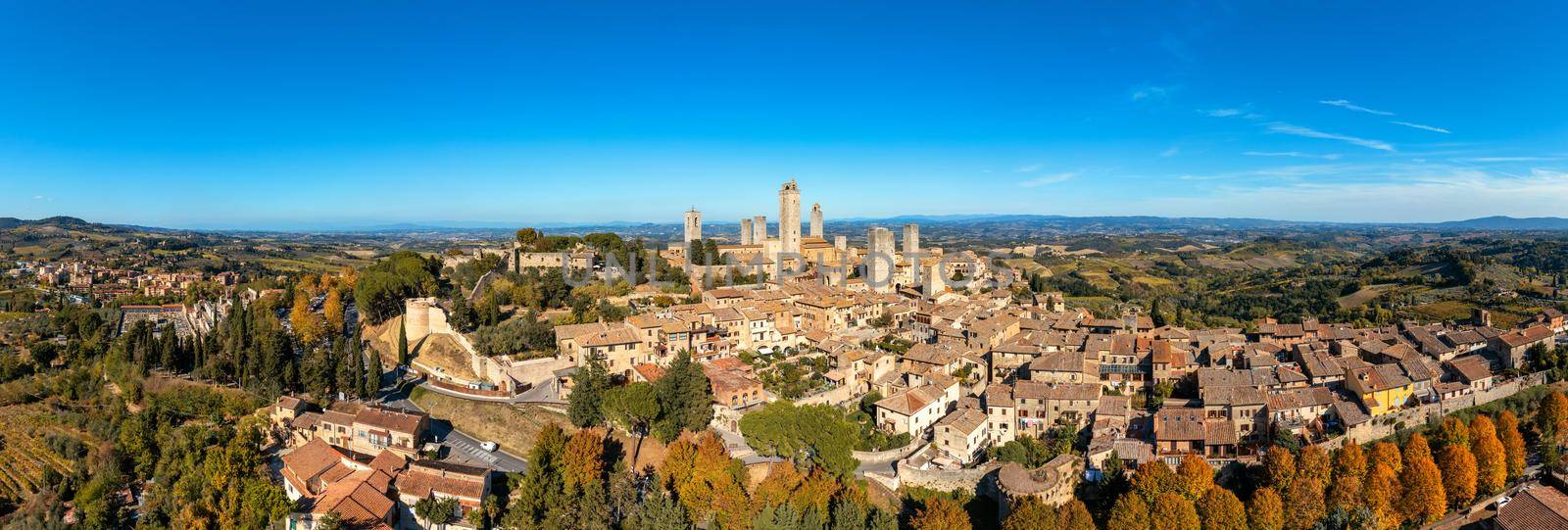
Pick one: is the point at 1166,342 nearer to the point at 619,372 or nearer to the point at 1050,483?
the point at 1050,483

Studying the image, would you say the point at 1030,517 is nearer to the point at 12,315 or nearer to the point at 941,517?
the point at 941,517

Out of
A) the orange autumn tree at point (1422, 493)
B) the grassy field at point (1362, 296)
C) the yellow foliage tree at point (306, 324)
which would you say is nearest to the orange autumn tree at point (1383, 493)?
the orange autumn tree at point (1422, 493)

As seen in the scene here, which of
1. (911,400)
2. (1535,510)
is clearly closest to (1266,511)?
(1535,510)

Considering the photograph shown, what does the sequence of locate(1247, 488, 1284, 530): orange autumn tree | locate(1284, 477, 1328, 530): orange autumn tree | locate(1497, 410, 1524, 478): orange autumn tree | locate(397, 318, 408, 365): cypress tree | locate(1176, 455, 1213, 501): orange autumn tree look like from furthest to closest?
locate(397, 318, 408, 365): cypress tree → locate(1497, 410, 1524, 478): orange autumn tree → locate(1176, 455, 1213, 501): orange autumn tree → locate(1284, 477, 1328, 530): orange autumn tree → locate(1247, 488, 1284, 530): orange autumn tree

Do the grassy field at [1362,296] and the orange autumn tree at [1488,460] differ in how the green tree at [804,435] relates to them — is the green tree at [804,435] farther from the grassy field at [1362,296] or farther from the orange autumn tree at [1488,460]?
the grassy field at [1362,296]

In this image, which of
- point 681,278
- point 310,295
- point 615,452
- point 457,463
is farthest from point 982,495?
point 310,295

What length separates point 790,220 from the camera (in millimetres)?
55344

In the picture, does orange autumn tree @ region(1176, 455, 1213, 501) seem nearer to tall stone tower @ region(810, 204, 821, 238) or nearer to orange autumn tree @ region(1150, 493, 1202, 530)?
orange autumn tree @ region(1150, 493, 1202, 530)

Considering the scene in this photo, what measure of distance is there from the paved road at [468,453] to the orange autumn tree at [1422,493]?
26.5 m

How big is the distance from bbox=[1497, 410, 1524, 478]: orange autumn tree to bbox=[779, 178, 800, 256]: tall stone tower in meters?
38.1

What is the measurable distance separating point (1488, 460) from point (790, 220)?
129ft

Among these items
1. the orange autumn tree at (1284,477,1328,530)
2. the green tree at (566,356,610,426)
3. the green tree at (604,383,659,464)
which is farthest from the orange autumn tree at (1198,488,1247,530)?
the green tree at (566,356,610,426)

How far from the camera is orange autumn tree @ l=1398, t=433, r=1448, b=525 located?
848 inches

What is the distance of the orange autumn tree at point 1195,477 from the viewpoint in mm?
21234
